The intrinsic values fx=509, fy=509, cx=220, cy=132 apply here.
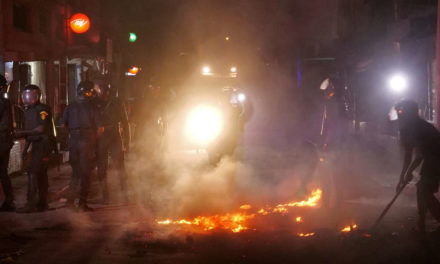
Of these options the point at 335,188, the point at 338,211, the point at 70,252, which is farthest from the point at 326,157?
the point at 70,252

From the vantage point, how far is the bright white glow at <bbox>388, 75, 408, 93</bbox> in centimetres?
1568

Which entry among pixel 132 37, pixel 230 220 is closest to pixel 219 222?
pixel 230 220

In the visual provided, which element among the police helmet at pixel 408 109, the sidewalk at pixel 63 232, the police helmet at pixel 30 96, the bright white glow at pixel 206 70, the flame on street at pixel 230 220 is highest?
the bright white glow at pixel 206 70

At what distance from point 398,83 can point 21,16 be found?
1192cm

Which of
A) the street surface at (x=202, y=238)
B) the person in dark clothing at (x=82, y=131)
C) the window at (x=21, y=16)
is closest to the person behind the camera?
the street surface at (x=202, y=238)

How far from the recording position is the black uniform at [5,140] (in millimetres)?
7508

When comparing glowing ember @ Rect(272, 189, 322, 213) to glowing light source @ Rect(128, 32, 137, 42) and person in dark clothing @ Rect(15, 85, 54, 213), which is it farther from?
glowing light source @ Rect(128, 32, 137, 42)

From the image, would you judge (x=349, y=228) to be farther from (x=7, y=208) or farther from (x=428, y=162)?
(x=7, y=208)

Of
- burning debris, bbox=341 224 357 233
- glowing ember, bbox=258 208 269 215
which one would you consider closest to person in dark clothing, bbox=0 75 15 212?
glowing ember, bbox=258 208 269 215

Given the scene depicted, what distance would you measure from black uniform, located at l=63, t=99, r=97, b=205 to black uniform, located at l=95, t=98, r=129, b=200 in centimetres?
43

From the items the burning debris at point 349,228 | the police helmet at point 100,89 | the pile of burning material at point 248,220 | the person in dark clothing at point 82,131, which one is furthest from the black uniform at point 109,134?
the burning debris at point 349,228

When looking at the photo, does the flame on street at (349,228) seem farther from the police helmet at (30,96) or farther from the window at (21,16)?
the window at (21,16)

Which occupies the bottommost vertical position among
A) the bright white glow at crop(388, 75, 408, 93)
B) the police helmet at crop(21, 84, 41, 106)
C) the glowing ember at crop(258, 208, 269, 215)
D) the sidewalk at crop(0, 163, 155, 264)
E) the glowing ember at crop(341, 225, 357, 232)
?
the glowing ember at crop(341, 225, 357, 232)

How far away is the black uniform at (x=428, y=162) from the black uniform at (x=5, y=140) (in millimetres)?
5679
